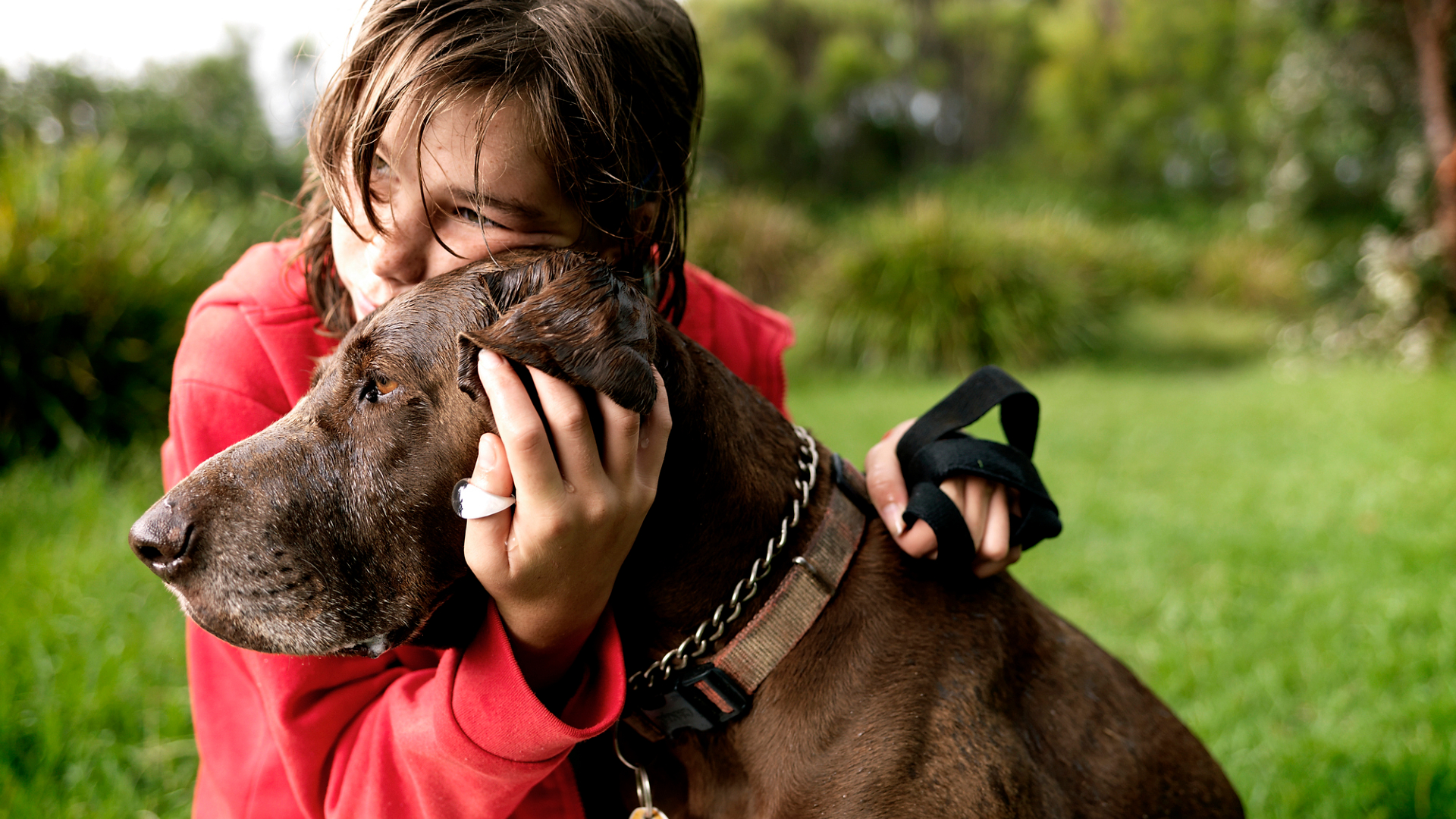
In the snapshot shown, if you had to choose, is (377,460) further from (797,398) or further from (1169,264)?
(1169,264)

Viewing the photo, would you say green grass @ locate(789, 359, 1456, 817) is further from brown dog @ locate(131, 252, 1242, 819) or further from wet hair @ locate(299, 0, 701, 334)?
wet hair @ locate(299, 0, 701, 334)

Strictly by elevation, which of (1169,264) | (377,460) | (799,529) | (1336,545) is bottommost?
(1169,264)

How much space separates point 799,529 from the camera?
1862mm

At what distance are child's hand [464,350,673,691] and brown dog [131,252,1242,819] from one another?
6cm

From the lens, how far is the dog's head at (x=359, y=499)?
161cm

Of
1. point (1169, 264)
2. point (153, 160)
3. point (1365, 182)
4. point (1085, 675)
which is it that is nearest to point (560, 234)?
point (1085, 675)

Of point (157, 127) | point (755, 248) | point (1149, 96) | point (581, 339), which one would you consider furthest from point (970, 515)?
point (1149, 96)

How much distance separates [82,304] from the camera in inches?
255

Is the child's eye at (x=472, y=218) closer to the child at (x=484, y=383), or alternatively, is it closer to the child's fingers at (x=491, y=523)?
the child at (x=484, y=383)

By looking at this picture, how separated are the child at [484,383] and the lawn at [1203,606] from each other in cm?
144

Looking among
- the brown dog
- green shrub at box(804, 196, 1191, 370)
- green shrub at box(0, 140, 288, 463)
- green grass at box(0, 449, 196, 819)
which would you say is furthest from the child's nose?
green shrub at box(804, 196, 1191, 370)

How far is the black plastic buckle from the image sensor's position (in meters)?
1.74

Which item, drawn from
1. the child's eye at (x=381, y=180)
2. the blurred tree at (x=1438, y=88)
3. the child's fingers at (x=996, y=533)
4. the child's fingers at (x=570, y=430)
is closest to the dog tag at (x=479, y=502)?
the child's fingers at (x=570, y=430)

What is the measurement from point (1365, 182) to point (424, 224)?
46.7ft
